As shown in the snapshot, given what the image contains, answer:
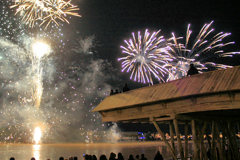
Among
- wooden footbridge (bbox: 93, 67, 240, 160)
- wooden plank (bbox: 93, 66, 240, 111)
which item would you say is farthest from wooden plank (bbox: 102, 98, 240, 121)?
wooden plank (bbox: 93, 66, 240, 111)

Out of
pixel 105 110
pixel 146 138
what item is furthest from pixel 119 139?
pixel 105 110

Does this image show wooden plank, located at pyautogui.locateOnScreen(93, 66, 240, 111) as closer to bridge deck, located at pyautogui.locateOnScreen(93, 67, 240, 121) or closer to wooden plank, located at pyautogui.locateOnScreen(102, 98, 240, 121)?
bridge deck, located at pyautogui.locateOnScreen(93, 67, 240, 121)

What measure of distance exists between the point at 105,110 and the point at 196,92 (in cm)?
712

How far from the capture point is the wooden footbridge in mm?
10281

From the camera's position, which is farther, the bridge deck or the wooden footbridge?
the wooden footbridge

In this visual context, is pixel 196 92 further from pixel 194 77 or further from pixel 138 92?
pixel 138 92

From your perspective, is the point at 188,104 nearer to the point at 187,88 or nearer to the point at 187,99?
the point at 187,99

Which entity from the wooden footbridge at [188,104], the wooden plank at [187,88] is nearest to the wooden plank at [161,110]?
the wooden footbridge at [188,104]

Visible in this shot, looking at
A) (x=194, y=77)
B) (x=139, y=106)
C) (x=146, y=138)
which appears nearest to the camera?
(x=194, y=77)

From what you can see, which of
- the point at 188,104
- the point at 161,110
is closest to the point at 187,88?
the point at 188,104

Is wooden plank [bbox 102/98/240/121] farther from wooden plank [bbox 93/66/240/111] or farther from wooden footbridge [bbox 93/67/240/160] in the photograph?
wooden plank [bbox 93/66/240/111]

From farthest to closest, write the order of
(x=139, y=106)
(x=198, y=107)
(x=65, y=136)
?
1. (x=65, y=136)
2. (x=139, y=106)
3. (x=198, y=107)

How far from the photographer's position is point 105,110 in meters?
15.9

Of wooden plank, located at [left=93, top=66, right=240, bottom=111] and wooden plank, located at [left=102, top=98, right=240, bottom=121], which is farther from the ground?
wooden plank, located at [left=93, top=66, right=240, bottom=111]
